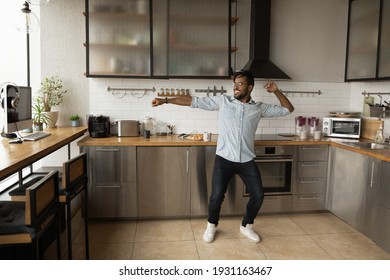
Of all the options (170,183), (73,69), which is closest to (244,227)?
(170,183)

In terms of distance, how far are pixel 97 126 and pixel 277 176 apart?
2061 mm

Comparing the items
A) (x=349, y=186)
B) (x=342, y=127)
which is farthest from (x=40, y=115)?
(x=342, y=127)

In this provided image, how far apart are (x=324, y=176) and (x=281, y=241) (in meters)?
1.07

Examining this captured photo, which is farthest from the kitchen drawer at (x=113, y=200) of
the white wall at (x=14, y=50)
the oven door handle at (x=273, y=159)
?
the white wall at (x=14, y=50)

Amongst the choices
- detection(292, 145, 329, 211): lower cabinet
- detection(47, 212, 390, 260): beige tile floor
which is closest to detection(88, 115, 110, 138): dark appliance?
detection(47, 212, 390, 260): beige tile floor

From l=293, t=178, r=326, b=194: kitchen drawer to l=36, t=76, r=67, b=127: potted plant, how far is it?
2.82 meters

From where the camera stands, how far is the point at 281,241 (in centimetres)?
321

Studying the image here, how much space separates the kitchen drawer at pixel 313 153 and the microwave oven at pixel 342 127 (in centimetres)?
Answer: 38

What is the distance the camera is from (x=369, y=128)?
4.05 m

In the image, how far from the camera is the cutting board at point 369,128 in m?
3.93

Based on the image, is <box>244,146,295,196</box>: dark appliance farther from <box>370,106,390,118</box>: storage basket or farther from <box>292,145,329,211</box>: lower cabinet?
<box>370,106,390,118</box>: storage basket

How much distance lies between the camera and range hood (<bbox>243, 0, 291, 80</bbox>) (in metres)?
3.97

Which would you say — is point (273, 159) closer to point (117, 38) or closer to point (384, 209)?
point (384, 209)
